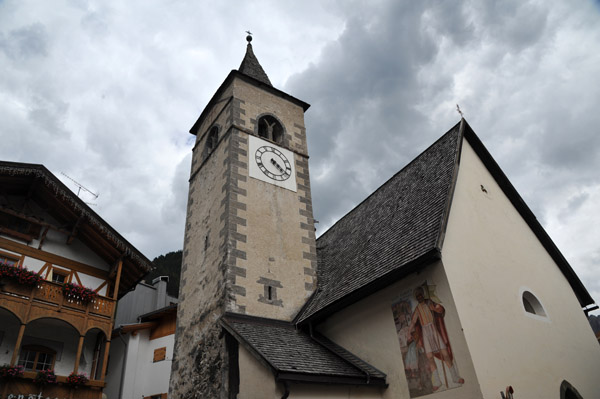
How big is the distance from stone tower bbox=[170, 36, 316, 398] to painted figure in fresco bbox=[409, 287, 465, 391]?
4281mm

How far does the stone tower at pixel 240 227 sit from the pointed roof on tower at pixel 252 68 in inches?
56.3

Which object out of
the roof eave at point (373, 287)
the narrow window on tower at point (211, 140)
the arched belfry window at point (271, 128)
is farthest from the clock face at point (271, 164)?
the roof eave at point (373, 287)

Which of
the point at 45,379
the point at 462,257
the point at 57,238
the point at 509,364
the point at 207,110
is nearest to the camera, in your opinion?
the point at 509,364

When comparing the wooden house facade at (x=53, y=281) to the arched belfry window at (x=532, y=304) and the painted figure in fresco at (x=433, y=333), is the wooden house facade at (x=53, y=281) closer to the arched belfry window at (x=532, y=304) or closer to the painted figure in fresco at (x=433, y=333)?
the painted figure in fresco at (x=433, y=333)

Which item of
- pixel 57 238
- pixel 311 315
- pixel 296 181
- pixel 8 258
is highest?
pixel 296 181

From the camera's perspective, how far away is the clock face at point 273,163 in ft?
48.3

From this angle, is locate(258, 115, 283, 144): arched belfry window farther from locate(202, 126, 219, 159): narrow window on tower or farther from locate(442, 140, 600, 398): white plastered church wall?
locate(442, 140, 600, 398): white plastered church wall

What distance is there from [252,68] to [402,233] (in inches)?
448

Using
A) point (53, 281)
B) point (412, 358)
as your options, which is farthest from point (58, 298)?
point (412, 358)

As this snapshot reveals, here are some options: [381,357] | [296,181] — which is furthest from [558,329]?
[296,181]

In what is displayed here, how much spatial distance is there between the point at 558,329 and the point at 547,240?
3028 millimetres

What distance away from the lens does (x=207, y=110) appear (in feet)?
59.4

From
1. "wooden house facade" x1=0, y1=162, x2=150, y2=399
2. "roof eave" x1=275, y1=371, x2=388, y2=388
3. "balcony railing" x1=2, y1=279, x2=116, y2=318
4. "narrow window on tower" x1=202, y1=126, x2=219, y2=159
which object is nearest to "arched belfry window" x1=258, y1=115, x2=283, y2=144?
"narrow window on tower" x1=202, y1=126, x2=219, y2=159

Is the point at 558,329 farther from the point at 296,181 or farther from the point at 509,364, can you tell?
the point at 296,181
